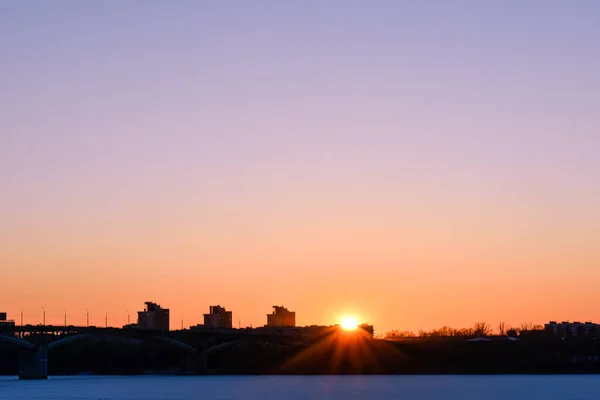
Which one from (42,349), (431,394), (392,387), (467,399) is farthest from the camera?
(42,349)

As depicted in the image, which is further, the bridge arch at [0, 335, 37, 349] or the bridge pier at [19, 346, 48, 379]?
the bridge pier at [19, 346, 48, 379]

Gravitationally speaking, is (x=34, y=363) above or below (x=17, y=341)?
below

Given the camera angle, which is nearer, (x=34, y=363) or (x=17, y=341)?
(x=17, y=341)

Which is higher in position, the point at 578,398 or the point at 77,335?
the point at 77,335

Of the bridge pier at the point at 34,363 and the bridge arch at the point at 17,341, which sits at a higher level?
the bridge arch at the point at 17,341

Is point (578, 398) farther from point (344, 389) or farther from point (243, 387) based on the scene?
point (243, 387)

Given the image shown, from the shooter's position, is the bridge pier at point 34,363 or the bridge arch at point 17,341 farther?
the bridge pier at point 34,363

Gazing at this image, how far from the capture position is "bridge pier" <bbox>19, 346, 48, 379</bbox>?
626 ft

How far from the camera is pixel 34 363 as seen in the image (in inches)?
7564

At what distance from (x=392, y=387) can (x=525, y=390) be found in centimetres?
2013

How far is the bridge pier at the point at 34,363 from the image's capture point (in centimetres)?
19088

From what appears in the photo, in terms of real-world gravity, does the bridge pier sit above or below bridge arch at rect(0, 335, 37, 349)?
below

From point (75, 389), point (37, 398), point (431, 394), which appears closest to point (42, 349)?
point (75, 389)

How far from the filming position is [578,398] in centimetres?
13075
